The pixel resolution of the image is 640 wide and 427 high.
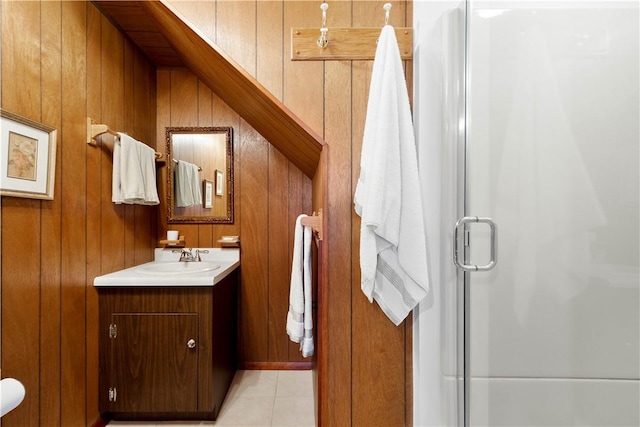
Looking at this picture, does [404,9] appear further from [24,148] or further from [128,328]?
[128,328]

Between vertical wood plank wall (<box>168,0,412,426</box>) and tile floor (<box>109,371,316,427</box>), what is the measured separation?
0.79 m

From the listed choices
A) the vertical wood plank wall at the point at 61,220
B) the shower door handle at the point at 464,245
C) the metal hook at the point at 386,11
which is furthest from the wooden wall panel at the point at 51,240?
the shower door handle at the point at 464,245

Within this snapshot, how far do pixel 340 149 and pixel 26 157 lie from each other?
128 centimetres

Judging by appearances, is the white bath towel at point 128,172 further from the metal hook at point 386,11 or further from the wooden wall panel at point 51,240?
the metal hook at point 386,11

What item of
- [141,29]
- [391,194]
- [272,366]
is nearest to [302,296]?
[391,194]

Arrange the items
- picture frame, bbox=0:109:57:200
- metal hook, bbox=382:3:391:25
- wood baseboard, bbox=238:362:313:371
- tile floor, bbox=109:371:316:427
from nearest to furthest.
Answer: metal hook, bbox=382:3:391:25, picture frame, bbox=0:109:57:200, tile floor, bbox=109:371:316:427, wood baseboard, bbox=238:362:313:371

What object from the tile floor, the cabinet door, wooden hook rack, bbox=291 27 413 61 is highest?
wooden hook rack, bbox=291 27 413 61

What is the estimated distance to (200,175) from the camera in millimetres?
2246

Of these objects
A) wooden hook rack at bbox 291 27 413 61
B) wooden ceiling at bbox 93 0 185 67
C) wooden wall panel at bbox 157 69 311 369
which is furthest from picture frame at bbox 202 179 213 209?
wooden hook rack at bbox 291 27 413 61

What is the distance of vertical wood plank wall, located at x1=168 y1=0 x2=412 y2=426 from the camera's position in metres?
1.06

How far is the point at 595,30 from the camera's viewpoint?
822mm

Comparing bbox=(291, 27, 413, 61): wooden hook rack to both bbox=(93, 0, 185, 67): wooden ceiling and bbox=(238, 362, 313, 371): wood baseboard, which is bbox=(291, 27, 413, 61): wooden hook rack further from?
bbox=(238, 362, 313, 371): wood baseboard

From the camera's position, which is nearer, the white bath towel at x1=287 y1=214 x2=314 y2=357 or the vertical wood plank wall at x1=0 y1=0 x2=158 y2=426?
the vertical wood plank wall at x1=0 y1=0 x2=158 y2=426

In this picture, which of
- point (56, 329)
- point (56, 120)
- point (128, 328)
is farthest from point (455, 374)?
point (56, 120)
